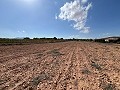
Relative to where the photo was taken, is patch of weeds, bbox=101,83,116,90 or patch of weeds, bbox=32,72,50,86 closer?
patch of weeds, bbox=101,83,116,90

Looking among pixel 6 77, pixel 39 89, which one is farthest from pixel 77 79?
pixel 6 77

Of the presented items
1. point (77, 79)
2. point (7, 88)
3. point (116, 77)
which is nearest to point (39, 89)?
point (7, 88)

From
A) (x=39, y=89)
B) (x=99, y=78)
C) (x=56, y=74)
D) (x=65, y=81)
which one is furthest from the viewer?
(x=56, y=74)

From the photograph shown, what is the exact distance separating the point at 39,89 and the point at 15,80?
1786 mm

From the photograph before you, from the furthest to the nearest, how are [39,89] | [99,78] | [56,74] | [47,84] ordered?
[56,74]
[99,78]
[47,84]
[39,89]

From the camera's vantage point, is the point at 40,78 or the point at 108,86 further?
the point at 40,78

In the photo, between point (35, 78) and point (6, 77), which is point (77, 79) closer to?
point (35, 78)

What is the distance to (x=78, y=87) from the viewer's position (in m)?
6.74

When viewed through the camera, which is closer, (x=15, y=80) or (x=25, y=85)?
(x=25, y=85)

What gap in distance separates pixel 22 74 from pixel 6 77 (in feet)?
3.29

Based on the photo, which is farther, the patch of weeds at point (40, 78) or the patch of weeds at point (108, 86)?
the patch of weeds at point (40, 78)

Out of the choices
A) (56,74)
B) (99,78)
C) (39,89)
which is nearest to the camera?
(39,89)

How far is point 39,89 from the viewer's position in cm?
643

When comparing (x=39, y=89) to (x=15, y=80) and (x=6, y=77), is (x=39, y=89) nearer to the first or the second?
(x=15, y=80)
